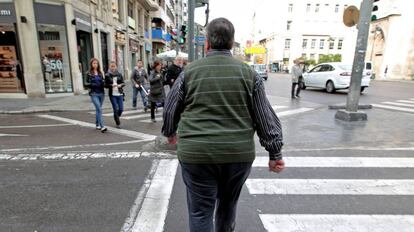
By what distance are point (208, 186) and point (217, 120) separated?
0.49 m

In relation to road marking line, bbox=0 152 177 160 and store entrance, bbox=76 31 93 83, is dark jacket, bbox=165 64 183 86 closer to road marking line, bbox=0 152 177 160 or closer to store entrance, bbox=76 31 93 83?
road marking line, bbox=0 152 177 160

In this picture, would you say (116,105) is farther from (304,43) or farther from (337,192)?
(304,43)

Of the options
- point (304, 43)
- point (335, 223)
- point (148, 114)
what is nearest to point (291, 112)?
point (148, 114)

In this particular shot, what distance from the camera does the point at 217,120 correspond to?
1965mm

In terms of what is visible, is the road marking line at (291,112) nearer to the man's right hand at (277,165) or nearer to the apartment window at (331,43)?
the man's right hand at (277,165)

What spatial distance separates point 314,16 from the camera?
69.2 metres

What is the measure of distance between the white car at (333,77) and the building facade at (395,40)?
997 inches

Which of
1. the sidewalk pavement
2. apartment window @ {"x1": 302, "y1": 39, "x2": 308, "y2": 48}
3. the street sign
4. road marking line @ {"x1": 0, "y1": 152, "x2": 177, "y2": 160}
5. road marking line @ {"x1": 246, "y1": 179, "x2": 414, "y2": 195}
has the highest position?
apartment window @ {"x1": 302, "y1": 39, "x2": 308, "y2": 48}

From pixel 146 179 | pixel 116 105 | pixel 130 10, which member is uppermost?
pixel 130 10

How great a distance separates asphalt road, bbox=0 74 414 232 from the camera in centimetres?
317

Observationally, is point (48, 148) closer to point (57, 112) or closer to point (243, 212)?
point (243, 212)

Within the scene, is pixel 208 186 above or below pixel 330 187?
above

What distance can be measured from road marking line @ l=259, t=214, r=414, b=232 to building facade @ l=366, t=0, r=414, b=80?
39.8 m

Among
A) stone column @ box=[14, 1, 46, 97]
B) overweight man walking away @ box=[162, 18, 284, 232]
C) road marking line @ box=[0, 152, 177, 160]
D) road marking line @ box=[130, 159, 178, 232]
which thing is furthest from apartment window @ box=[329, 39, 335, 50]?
overweight man walking away @ box=[162, 18, 284, 232]
